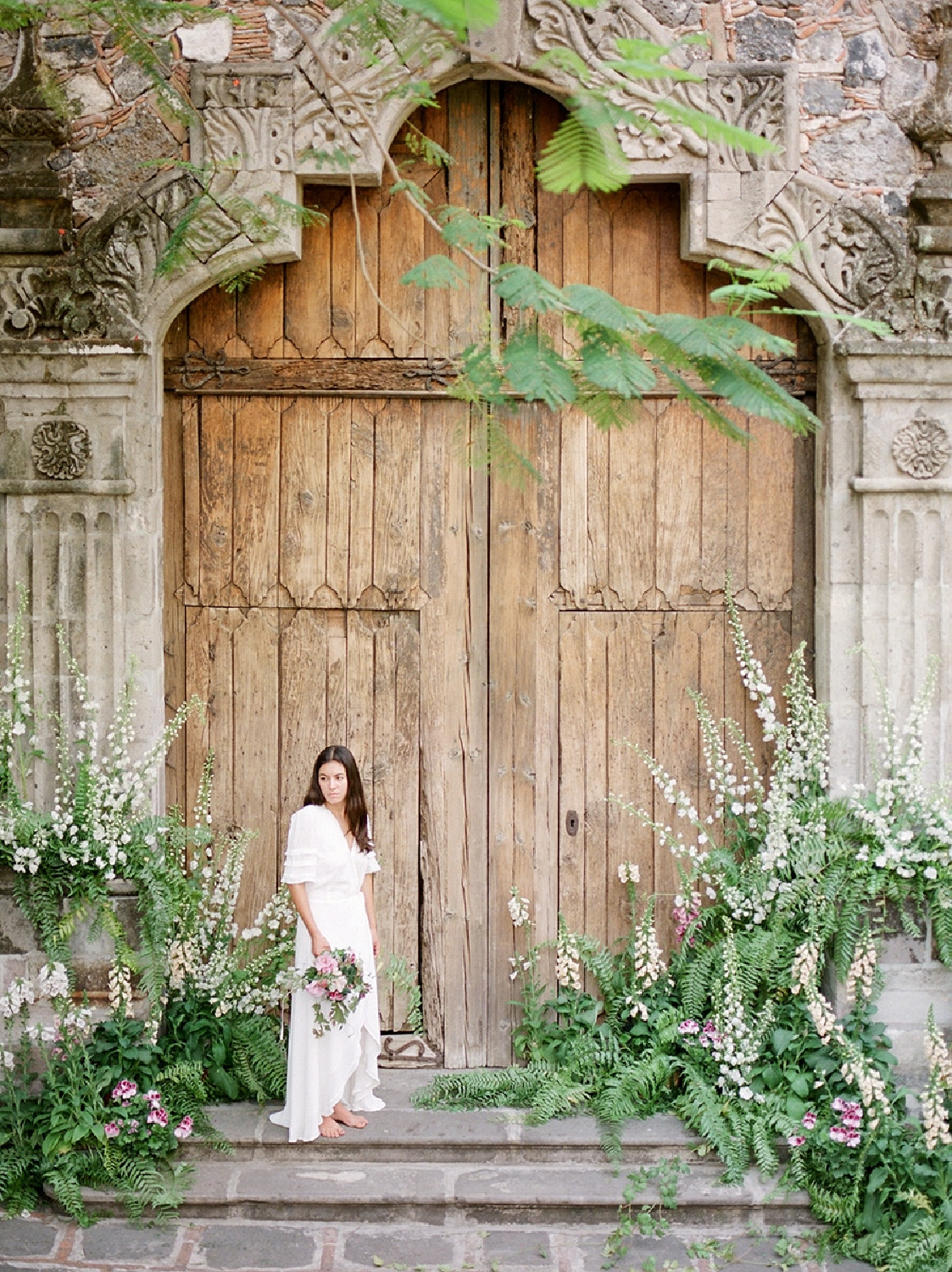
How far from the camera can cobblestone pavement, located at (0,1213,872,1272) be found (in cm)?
403

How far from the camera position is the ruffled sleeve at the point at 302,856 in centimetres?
448

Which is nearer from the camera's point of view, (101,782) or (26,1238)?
(26,1238)

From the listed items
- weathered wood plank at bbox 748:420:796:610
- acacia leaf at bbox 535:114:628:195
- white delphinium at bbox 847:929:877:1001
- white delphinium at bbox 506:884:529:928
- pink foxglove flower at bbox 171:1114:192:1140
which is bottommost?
pink foxglove flower at bbox 171:1114:192:1140

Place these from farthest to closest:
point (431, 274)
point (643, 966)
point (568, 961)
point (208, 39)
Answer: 1. point (568, 961)
2. point (643, 966)
3. point (208, 39)
4. point (431, 274)

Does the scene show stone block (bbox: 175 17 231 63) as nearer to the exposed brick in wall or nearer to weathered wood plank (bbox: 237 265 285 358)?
the exposed brick in wall

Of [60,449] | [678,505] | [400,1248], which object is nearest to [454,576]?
[678,505]

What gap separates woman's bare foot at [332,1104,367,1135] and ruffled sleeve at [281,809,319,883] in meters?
0.85

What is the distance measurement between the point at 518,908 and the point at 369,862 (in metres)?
0.70

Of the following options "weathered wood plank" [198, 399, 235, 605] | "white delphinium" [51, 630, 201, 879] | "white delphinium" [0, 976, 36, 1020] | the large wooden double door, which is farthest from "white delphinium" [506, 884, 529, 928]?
"white delphinium" [0, 976, 36, 1020]

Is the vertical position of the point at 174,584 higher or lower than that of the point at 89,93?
lower

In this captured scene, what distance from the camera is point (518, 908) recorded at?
5.00 m

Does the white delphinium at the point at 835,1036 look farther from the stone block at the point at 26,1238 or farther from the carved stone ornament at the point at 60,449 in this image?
the carved stone ornament at the point at 60,449

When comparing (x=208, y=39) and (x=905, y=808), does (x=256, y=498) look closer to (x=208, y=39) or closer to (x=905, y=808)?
(x=208, y=39)

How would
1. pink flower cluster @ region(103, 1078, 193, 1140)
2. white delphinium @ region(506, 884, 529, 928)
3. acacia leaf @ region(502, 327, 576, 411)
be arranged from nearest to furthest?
1. acacia leaf @ region(502, 327, 576, 411)
2. pink flower cluster @ region(103, 1078, 193, 1140)
3. white delphinium @ region(506, 884, 529, 928)
